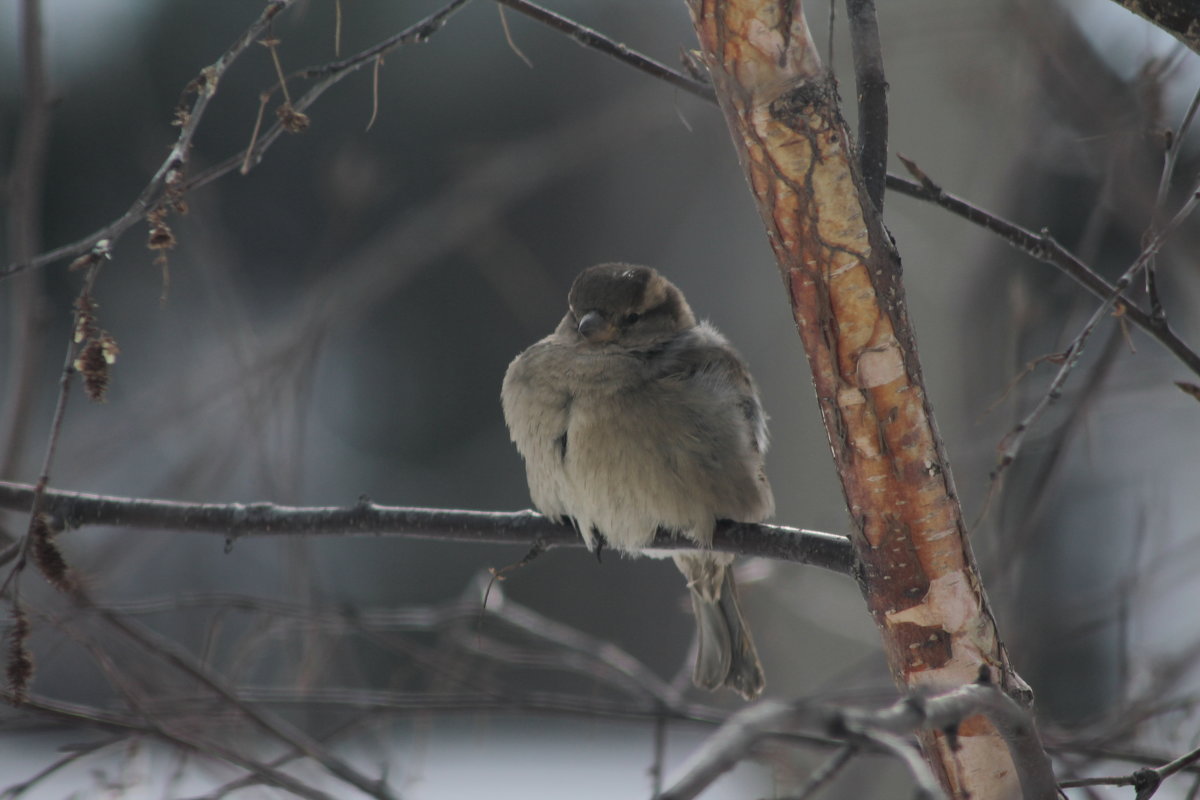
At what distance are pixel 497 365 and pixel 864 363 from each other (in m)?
6.16

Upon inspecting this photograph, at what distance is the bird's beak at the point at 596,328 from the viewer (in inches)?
119

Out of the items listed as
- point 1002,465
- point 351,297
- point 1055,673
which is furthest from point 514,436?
point 1055,673

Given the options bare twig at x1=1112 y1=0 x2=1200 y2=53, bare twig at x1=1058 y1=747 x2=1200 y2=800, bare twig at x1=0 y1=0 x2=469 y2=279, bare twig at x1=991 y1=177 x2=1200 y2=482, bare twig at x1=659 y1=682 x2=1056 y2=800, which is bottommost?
bare twig at x1=1058 y1=747 x2=1200 y2=800

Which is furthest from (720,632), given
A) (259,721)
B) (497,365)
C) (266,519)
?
(497,365)

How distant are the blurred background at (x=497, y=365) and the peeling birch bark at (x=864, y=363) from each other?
600mm

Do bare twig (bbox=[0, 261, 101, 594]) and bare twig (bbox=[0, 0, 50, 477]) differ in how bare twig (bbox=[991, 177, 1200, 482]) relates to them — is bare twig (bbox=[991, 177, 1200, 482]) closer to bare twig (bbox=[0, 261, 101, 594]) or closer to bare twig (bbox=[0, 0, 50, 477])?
bare twig (bbox=[0, 261, 101, 594])

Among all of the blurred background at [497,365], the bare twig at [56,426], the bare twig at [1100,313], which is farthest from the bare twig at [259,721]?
the bare twig at [1100,313]

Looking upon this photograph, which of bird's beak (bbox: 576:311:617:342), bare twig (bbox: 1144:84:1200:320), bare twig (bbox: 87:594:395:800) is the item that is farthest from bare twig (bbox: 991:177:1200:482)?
bird's beak (bbox: 576:311:617:342)

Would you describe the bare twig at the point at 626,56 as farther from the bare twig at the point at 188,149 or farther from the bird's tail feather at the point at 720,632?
the bird's tail feather at the point at 720,632

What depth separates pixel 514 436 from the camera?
3084 millimetres

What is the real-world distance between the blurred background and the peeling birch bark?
0.60m

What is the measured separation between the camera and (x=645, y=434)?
9.40 ft

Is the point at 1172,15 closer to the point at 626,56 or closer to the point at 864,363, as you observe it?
the point at 864,363

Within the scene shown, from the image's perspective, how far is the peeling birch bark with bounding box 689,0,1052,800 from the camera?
148 centimetres
